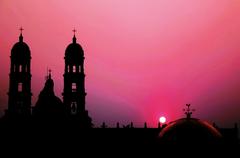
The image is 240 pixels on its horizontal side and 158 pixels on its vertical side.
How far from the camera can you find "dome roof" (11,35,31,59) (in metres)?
66.3

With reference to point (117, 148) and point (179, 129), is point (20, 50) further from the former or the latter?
point (179, 129)

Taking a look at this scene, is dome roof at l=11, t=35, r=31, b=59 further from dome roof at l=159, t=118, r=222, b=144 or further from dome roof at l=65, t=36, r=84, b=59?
dome roof at l=159, t=118, r=222, b=144

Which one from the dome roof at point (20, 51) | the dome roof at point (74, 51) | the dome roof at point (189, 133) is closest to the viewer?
the dome roof at point (189, 133)

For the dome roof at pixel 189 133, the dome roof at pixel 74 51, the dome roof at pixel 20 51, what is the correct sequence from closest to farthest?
the dome roof at pixel 189 133 → the dome roof at pixel 74 51 → the dome roof at pixel 20 51

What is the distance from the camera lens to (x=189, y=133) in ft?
140

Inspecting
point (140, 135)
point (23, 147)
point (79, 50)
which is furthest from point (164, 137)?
point (140, 135)

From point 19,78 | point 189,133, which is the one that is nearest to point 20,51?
point 19,78

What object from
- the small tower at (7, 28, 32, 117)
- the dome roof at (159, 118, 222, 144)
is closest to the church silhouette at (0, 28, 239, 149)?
the small tower at (7, 28, 32, 117)

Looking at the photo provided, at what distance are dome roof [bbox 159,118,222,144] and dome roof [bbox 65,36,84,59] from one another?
2210cm

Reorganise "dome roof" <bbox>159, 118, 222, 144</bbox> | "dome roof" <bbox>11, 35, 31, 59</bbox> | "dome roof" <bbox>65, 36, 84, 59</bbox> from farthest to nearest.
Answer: "dome roof" <bbox>11, 35, 31, 59</bbox>
"dome roof" <bbox>65, 36, 84, 59</bbox>
"dome roof" <bbox>159, 118, 222, 144</bbox>

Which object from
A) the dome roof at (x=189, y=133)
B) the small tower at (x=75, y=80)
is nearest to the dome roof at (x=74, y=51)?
the small tower at (x=75, y=80)

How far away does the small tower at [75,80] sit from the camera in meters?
64.8

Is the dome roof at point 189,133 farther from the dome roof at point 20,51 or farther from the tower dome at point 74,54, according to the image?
the dome roof at point 20,51

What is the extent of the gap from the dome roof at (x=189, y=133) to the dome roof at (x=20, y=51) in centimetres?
2676
